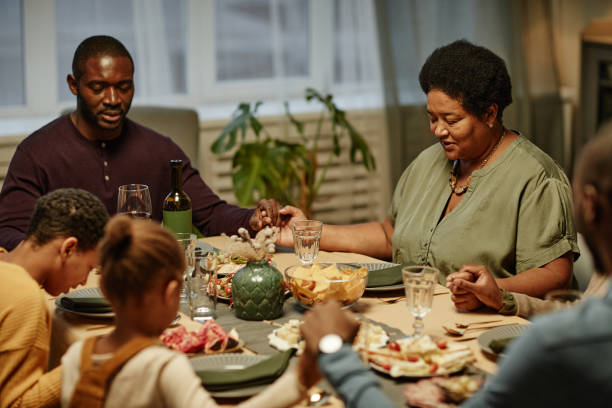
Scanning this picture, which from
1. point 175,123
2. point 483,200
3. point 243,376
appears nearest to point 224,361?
point 243,376

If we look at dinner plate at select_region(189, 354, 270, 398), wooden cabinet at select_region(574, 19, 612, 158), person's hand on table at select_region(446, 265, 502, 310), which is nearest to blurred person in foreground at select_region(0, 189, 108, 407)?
dinner plate at select_region(189, 354, 270, 398)

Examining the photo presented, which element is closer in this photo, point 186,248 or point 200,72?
point 186,248

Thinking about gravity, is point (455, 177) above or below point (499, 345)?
above

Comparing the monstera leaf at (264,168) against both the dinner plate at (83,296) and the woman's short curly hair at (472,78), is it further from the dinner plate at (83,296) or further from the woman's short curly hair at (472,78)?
the dinner plate at (83,296)

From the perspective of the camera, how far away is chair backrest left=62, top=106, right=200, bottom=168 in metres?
3.53

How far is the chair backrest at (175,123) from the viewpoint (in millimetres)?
3529

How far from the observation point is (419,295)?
5.39 ft

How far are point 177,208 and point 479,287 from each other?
0.99 metres

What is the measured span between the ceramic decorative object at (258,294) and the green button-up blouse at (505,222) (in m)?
0.69

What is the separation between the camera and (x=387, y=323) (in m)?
1.81

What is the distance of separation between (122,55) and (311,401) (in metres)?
1.69

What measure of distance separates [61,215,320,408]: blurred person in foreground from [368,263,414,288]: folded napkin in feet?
2.45

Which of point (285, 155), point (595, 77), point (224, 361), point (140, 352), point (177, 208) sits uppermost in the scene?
point (595, 77)

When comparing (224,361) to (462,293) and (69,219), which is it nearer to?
(69,219)
